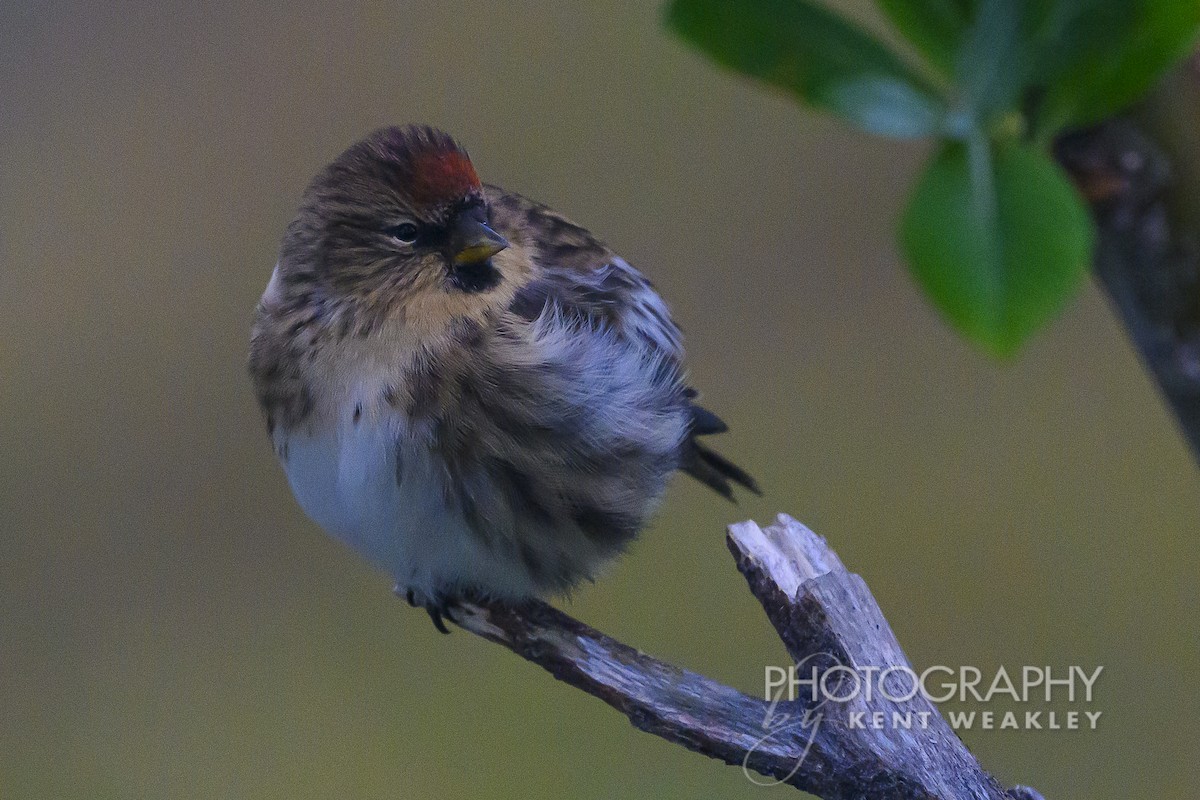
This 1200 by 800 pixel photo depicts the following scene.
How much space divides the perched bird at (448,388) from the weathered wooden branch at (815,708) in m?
0.27

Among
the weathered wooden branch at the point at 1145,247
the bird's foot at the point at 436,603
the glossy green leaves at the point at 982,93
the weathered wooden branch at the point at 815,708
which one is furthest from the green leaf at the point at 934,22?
the bird's foot at the point at 436,603

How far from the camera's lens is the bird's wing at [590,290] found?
4.71 ft

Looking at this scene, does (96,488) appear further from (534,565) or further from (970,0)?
(970,0)

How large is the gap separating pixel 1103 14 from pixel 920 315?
2.59 metres

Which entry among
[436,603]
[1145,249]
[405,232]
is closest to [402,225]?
[405,232]

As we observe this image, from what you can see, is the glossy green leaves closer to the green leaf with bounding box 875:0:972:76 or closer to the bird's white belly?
the green leaf with bounding box 875:0:972:76

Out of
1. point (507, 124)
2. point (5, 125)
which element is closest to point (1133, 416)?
point (507, 124)

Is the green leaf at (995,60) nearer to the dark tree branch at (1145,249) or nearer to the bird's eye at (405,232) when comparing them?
the dark tree branch at (1145,249)

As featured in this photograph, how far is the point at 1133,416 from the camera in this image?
9.73 feet

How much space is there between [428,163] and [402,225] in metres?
0.08

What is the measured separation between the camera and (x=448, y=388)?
51.0 inches

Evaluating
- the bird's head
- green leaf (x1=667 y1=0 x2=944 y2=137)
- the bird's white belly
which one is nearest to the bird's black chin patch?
the bird's head

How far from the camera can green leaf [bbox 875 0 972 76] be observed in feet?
1.76

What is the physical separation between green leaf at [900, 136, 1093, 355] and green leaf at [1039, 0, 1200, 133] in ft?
0.12
